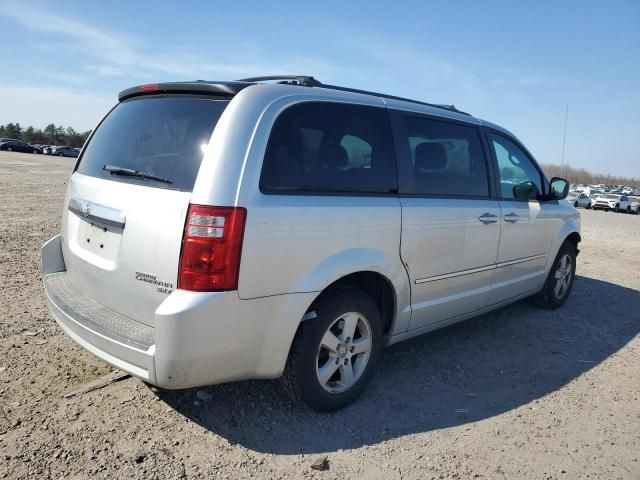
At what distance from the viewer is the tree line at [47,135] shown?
75438mm

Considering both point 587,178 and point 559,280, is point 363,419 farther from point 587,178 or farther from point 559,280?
point 587,178

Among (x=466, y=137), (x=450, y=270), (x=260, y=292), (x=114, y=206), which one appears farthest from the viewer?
(x=466, y=137)

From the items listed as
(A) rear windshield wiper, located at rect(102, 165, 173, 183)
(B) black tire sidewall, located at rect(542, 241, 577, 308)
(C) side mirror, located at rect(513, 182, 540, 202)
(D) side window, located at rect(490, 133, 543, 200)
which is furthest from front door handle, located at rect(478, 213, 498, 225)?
(A) rear windshield wiper, located at rect(102, 165, 173, 183)

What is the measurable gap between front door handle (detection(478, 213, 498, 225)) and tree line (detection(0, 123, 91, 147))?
266ft

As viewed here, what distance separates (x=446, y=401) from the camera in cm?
346

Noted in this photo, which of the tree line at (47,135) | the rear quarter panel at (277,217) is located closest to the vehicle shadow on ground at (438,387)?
the rear quarter panel at (277,217)

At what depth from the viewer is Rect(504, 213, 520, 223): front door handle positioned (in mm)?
4371

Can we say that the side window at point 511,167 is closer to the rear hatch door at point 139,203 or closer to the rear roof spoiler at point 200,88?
the rear roof spoiler at point 200,88

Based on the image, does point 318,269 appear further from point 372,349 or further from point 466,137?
point 466,137

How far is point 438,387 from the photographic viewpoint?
366cm

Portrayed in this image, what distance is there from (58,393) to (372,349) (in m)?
1.99

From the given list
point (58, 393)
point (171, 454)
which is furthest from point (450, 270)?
point (58, 393)

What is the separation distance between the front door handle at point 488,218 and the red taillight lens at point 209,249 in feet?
7.51

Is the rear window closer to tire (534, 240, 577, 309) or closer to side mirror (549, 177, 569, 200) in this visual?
side mirror (549, 177, 569, 200)
